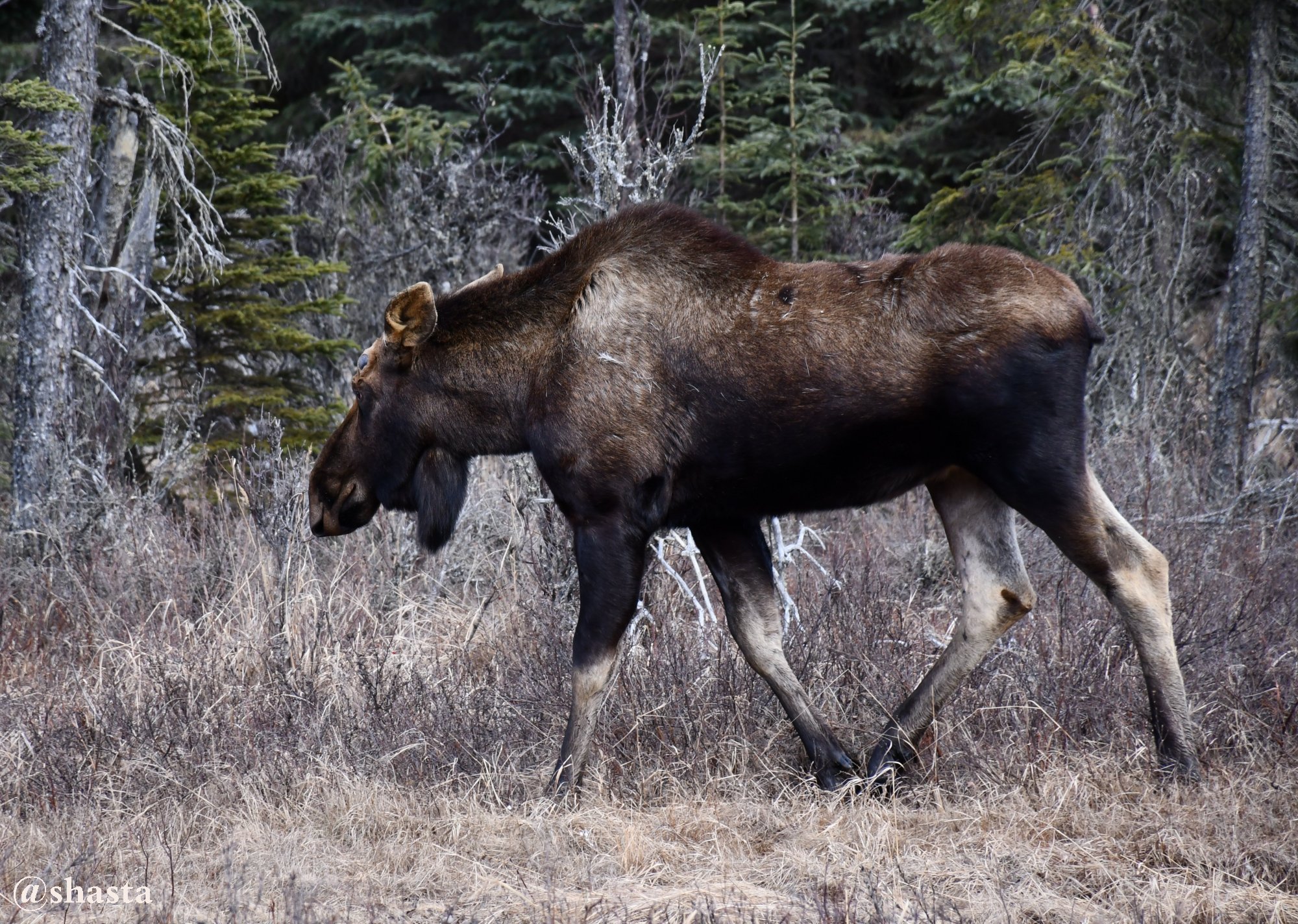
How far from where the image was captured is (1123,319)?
11.4m

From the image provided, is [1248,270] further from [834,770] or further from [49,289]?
[49,289]

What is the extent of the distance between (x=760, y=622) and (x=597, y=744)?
2.86 feet

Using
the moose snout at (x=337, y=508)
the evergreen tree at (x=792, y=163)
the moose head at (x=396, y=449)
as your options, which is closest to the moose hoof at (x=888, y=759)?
the moose head at (x=396, y=449)

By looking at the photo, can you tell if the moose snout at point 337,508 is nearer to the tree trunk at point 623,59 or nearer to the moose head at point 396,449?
the moose head at point 396,449

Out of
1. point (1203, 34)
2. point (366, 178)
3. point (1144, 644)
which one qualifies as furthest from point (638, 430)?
point (366, 178)

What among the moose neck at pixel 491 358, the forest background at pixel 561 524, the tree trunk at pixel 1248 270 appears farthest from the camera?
the tree trunk at pixel 1248 270

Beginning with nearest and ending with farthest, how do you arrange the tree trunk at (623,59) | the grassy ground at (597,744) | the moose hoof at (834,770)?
the grassy ground at (597,744)
the moose hoof at (834,770)
the tree trunk at (623,59)

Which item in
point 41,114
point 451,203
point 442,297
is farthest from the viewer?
point 451,203

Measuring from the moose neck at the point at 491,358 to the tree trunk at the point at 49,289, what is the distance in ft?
15.7

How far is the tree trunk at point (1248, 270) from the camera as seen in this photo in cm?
884

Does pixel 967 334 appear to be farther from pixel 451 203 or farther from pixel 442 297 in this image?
pixel 451 203

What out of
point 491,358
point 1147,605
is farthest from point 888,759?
point 491,358

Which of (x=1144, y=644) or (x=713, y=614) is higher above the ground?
(x=1144, y=644)

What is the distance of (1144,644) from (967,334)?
1373mm
